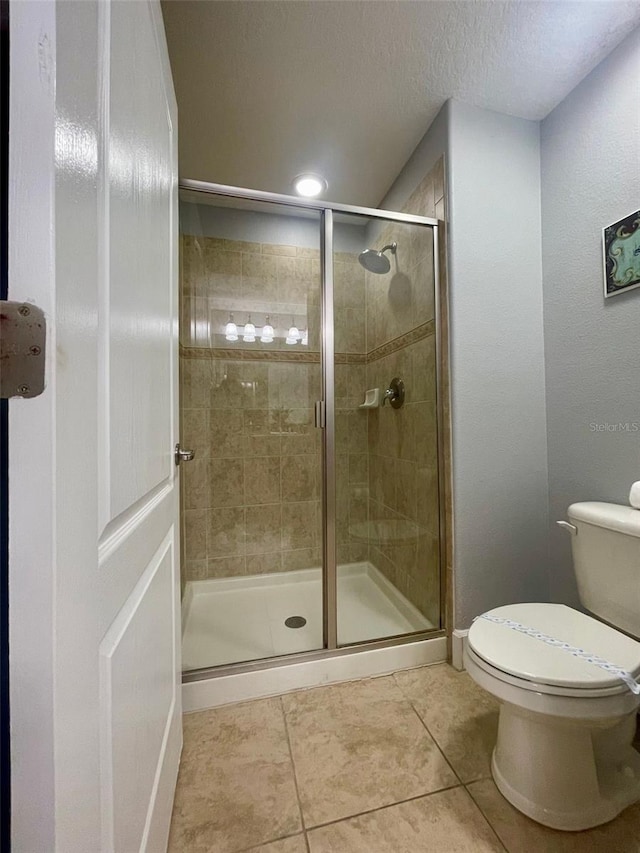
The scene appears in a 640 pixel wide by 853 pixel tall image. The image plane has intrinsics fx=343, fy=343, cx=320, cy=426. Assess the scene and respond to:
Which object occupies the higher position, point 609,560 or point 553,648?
point 609,560

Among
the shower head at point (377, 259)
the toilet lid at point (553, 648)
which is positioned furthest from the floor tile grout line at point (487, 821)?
the shower head at point (377, 259)

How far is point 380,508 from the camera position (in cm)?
195

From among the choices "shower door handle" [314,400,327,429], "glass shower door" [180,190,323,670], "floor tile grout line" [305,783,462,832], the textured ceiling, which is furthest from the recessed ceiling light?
"floor tile grout line" [305,783,462,832]

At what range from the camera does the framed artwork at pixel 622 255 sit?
1140mm

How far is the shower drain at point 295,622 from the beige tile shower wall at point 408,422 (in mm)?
489

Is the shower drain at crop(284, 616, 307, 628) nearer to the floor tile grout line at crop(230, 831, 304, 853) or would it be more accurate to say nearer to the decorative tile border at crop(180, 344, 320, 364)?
the floor tile grout line at crop(230, 831, 304, 853)

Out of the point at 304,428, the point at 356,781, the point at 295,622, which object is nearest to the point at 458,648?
the point at 356,781

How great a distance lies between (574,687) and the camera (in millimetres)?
786

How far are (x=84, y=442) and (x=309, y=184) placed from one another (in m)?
2.08

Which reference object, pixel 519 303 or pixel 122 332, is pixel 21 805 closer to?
pixel 122 332

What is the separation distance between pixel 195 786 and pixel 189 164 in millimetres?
2497

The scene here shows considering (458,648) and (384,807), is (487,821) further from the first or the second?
(458,648)

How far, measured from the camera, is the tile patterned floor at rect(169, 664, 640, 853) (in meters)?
0.84

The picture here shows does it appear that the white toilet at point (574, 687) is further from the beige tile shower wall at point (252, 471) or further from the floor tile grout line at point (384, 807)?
the beige tile shower wall at point (252, 471)
